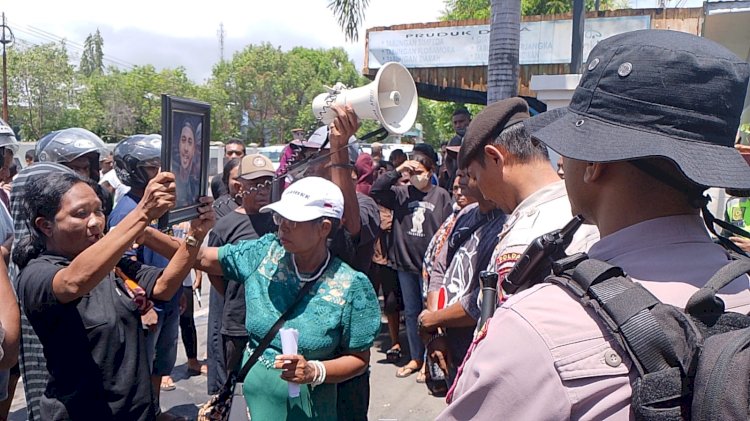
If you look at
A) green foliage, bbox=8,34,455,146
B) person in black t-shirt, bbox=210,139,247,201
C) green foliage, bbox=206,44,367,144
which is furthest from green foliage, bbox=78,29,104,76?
person in black t-shirt, bbox=210,139,247,201

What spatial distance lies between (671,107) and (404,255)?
13.5 ft

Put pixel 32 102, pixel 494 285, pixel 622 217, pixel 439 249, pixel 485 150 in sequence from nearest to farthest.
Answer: pixel 622 217 → pixel 494 285 → pixel 485 150 → pixel 439 249 → pixel 32 102

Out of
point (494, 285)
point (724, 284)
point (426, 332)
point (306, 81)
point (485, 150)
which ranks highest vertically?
point (306, 81)

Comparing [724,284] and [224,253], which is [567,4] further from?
[724,284]

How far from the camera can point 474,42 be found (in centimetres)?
1058

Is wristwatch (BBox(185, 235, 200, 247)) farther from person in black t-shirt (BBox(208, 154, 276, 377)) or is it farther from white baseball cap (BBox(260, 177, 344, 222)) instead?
person in black t-shirt (BBox(208, 154, 276, 377))

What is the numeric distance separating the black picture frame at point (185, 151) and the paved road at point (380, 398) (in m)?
2.51

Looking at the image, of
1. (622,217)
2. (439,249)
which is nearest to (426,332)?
(439,249)

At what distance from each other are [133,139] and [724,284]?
357 centimetres

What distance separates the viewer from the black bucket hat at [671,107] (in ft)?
3.19

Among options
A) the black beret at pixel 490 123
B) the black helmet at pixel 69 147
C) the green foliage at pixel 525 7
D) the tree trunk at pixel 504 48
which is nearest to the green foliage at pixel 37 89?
the green foliage at pixel 525 7

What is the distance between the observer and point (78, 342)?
2248mm

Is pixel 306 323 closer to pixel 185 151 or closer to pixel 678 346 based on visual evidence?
pixel 185 151

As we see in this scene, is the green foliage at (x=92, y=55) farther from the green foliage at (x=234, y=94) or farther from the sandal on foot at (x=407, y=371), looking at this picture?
the sandal on foot at (x=407, y=371)
